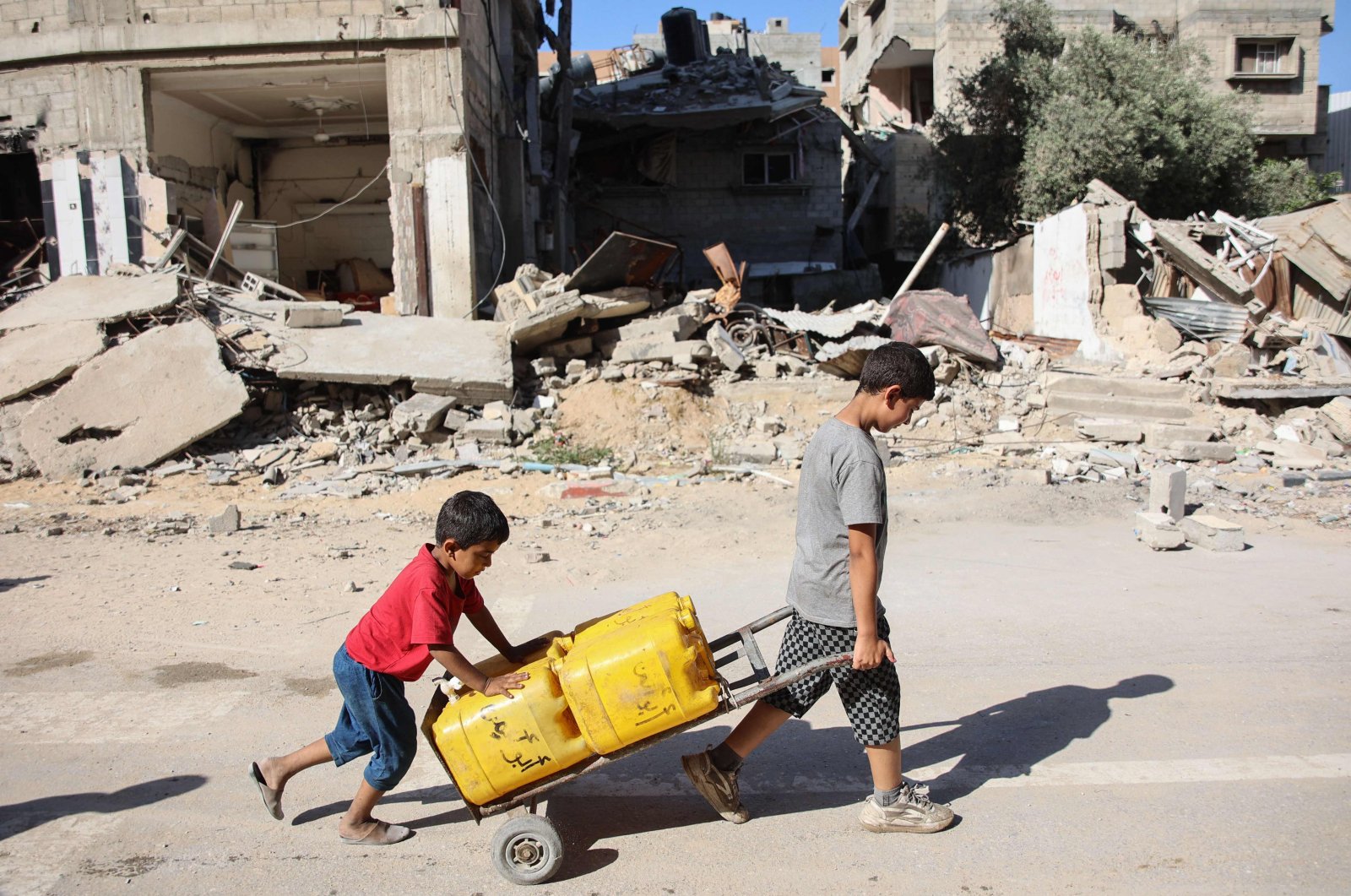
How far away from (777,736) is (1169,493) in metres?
4.68

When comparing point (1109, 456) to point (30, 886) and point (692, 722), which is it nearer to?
point (692, 722)

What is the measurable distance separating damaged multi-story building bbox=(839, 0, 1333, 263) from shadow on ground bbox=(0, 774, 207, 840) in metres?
21.2

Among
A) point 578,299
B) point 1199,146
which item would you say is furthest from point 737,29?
point 578,299

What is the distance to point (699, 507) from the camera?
25.1ft

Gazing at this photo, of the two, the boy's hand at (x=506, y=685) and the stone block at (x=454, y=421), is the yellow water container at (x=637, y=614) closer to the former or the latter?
the boy's hand at (x=506, y=685)

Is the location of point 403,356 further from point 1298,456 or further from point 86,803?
point 1298,456

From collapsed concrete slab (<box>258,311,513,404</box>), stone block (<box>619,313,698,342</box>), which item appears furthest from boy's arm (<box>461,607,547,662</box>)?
stone block (<box>619,313,698,342</box>)

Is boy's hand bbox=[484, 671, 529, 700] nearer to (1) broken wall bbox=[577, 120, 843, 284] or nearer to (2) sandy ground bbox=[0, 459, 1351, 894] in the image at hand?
(2) sandy ground bbox=[0, 459, 1351, 894]

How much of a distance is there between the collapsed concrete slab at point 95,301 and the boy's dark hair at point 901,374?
10511 millimetres

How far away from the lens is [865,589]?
108 inches

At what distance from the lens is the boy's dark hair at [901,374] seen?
2811 millimetres

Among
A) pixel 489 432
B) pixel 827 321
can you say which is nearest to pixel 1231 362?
pixel 827 321

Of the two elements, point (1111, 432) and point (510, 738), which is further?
point (1111, 432)

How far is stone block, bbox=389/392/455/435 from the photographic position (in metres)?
10.1
